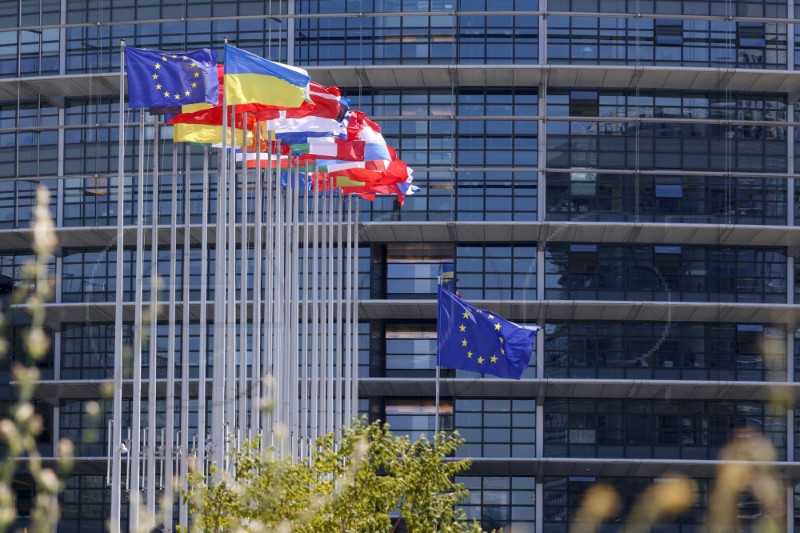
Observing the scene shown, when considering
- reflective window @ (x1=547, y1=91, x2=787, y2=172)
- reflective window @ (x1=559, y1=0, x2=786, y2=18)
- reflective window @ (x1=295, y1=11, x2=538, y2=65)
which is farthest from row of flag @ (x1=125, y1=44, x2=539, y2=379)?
reflective window @ (x1=559, y1=0, x2=786, y2=18)

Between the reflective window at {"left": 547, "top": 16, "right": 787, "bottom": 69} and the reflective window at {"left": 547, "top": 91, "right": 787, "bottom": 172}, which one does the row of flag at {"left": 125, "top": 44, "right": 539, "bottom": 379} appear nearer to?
the reflective window at {"left": 547, "top": 91, "right": 787, "bottom": 172}

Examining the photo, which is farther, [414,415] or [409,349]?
[409,349]

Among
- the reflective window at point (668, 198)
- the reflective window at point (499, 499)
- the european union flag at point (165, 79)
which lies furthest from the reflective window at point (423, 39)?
the european union flag at point (165, 79)

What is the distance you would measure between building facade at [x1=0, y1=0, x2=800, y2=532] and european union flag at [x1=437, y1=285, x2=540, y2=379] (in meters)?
13.6

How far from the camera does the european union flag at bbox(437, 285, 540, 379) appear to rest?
44.3 metres

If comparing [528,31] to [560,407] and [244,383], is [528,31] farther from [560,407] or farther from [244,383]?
[244,383]

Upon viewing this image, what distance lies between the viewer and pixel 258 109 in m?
34.3

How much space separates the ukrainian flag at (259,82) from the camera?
32250 millimetres

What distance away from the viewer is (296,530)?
Answer: 22312mm

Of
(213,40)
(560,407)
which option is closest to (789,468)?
(560,407)

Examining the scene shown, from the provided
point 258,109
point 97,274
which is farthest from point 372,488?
point 97,274

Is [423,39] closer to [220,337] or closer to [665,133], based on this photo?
[665,133]

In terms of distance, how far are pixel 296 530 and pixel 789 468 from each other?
40.9 m

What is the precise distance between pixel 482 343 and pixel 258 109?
45.3ft
